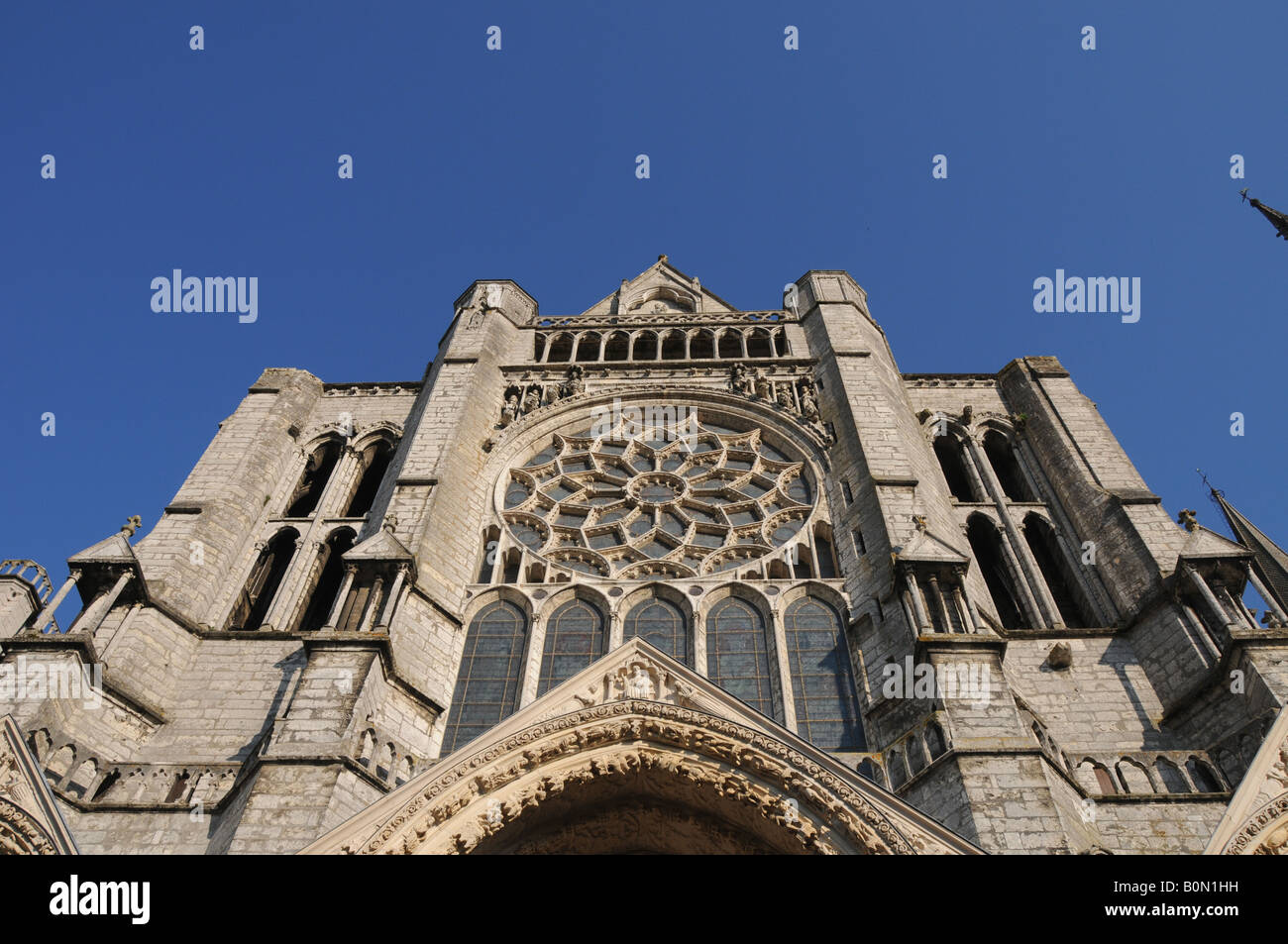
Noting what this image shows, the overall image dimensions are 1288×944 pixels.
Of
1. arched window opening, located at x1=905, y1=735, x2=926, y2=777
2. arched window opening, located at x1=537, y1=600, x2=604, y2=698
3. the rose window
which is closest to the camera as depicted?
arched window opening, located at x1=905, y1=735, x2=926, y2=777

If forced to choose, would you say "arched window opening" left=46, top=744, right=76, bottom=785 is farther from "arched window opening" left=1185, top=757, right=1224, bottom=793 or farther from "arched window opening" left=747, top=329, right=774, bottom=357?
"arched window opening" left=747, top=329, right=774, bottom=357

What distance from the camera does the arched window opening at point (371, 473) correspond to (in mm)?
18547

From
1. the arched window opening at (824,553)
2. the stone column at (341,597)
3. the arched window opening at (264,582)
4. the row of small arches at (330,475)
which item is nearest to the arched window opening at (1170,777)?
the arched window opening at (824,553)

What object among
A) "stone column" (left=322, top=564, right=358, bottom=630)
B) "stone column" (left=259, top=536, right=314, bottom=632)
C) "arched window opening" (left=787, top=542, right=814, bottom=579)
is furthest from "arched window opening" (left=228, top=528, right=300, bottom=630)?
"arched window opening" (left=787, top=542, right=814, bottom=579)

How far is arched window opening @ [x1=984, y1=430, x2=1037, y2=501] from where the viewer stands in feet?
59.7

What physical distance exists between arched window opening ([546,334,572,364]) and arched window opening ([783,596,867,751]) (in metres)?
8.94

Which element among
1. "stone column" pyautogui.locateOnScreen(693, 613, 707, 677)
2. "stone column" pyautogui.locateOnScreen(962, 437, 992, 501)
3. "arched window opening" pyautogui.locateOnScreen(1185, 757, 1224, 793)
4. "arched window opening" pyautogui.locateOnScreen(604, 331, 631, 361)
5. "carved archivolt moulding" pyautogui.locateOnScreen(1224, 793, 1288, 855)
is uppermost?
"arched window opening" pyautogui.locateOnScreen(604, 331, 631, 361)

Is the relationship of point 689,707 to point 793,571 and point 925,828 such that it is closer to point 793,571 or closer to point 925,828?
point 925,828

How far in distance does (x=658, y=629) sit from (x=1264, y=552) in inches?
581

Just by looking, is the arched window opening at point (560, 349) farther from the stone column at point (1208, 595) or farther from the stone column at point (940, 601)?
the stone column at point (1208, 595)

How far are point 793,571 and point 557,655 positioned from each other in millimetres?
3430

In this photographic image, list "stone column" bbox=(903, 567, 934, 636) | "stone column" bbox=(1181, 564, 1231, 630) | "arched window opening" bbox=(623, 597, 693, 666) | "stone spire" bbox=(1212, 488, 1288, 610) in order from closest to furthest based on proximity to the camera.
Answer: "stone column" bbox=(903, 567, 934, 636) < "stone column" bbox=(1181, 564, 1231, 630) < "arched window opening" bbox=(623, 597, 693, 666) < "stone spire" bbox=(1212, 488, 1288, 610)

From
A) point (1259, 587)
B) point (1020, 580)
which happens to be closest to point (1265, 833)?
point (1259, 587)
